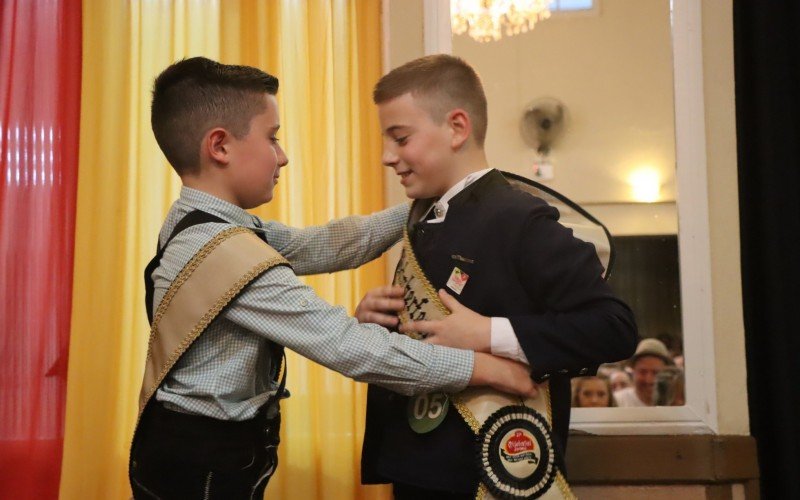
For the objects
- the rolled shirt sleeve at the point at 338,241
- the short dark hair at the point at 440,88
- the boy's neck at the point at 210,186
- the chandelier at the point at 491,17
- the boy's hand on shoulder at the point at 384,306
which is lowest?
the boy's hand on shoulder at the point at 384,306

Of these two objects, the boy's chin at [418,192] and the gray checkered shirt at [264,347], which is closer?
the gray checkered shirt at [264,347]

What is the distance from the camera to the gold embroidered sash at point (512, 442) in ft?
3.85

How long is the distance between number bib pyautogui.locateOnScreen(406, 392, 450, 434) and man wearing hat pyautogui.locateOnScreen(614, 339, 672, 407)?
2.87 feet

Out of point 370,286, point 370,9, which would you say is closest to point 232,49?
point 370,9

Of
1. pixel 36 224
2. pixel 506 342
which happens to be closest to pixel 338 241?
pixel 506 342

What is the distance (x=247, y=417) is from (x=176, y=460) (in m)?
0.13

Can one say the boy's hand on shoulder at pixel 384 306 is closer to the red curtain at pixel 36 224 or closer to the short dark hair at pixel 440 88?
the short dark hair at pixel 440 88

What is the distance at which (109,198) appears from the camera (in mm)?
2029

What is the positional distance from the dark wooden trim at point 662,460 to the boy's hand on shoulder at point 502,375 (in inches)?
31.2

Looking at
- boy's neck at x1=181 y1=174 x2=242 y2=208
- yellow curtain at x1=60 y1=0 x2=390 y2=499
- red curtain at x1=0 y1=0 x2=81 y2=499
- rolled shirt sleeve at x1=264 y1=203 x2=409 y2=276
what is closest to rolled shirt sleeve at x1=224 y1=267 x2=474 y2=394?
boy's neck at x1=181 y1=174 x2=242 y2=208

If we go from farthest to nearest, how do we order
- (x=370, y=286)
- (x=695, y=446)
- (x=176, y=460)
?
(x=370, y=286) → (x=695, y=446) → (x=176, y=460)

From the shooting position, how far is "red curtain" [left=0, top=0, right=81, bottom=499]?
200 centimetres

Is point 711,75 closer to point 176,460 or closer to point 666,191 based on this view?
point 666,191

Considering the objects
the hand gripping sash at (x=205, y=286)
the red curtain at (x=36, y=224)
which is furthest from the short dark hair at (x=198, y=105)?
the red curtain at (x=36, y=224)
